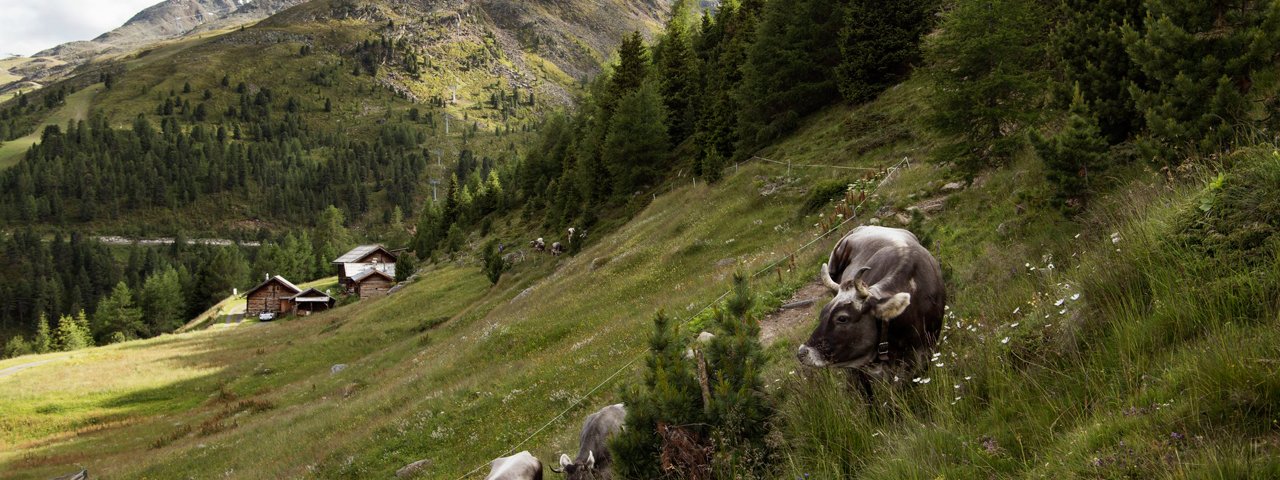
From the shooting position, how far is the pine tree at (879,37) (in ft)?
130

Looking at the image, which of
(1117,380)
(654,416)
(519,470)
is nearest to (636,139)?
(519,470)

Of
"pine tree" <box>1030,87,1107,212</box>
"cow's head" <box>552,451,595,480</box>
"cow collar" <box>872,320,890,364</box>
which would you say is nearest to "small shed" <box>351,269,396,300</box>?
"cow's head" <box>552,451,595,480</box>

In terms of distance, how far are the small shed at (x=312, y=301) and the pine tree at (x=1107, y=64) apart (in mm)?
104627

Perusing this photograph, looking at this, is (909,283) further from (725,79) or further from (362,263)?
(362,263)

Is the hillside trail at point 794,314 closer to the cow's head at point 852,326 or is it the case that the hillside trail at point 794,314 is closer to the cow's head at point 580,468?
the cow's head at point 580,468

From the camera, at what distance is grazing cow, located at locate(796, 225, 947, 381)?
→ 6691 millimetres

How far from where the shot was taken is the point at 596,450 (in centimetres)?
880

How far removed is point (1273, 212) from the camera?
545 cm

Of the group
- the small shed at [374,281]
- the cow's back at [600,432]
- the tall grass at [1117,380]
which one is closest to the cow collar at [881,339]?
the tall grass at [1117,380]

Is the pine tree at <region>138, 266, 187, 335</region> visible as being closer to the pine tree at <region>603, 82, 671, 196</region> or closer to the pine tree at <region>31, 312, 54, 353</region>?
the pine tree at <region>31, 312, 54, 353</region>

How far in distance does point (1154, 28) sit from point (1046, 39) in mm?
10157

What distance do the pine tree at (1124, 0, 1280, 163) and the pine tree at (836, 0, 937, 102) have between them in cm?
3024

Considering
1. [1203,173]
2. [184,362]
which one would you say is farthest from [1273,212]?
[184,362]

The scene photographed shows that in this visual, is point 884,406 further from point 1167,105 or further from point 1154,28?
point 1154,28
